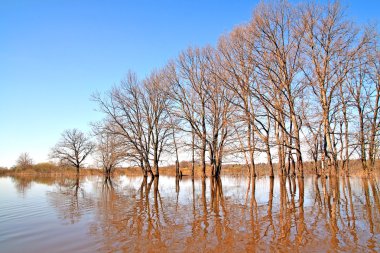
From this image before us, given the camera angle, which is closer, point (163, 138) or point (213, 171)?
point (213, 171)

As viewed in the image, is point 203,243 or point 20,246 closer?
point 203,243

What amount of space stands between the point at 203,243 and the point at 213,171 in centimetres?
2378

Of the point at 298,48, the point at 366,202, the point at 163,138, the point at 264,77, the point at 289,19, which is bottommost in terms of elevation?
the point at 366,202

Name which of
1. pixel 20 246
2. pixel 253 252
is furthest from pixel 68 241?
pixel 253 252

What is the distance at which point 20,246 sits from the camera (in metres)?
5.85

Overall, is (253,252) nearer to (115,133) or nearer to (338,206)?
(338,206)

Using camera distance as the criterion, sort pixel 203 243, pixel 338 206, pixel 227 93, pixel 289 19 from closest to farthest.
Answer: pixel 203 243, pixel 338 206, pixel 289 19, pixel 227 93

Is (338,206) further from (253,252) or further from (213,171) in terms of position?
(213,171)

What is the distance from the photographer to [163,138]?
118ft

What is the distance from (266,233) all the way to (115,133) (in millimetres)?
27852

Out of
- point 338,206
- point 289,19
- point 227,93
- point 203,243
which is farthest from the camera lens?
point 227,93

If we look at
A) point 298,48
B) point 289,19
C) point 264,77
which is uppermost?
point 289,19

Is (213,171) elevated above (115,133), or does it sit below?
below

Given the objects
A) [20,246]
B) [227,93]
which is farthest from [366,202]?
[227,93]
